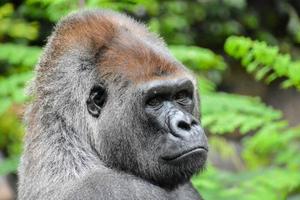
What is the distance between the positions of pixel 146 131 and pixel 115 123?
0.58 feet

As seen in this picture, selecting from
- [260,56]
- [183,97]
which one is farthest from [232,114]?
[183,97]

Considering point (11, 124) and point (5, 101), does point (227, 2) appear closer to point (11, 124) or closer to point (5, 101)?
point (11, 124)

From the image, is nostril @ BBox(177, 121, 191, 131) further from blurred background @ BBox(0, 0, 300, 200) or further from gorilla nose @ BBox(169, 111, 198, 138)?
blurred background @ BBox(0, 0, 300, 200)

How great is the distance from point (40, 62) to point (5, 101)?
4.27 feet

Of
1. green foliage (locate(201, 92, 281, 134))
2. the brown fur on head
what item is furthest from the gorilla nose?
green foliage (locate(201, 92, 281, 134))

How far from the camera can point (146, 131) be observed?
→ 4.01m

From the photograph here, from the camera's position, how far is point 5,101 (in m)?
5.50

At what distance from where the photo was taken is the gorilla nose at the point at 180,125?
392 cm

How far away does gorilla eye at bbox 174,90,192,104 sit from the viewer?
4.09m

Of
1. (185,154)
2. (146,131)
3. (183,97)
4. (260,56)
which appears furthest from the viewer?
(260,56)

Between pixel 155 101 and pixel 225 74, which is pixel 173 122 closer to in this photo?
pixel 155 101

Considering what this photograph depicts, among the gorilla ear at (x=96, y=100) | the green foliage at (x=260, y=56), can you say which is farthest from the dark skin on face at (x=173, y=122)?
the green foliage at (x=260, y=56)

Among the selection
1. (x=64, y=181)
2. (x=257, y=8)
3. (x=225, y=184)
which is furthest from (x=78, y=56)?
(x=257, y=8)

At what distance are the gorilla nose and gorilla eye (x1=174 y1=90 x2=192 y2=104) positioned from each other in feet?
0.52
